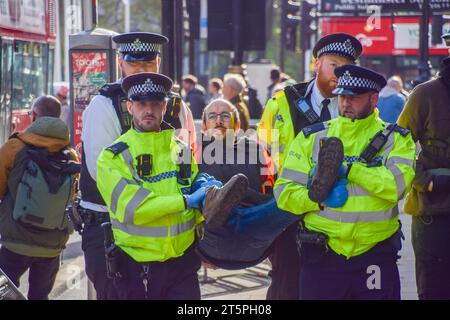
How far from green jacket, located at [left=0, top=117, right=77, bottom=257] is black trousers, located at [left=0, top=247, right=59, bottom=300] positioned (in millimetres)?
67

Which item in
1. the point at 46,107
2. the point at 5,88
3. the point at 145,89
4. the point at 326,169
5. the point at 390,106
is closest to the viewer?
Result: the point at 326,169

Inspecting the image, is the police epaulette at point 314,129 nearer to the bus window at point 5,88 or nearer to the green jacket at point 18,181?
the green jacket at point 18,181

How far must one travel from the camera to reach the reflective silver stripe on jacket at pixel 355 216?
18.0 feet

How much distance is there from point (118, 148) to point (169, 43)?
4436mm

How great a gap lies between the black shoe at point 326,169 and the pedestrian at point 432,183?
3.85ft

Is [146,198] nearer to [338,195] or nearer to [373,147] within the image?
[338,195]

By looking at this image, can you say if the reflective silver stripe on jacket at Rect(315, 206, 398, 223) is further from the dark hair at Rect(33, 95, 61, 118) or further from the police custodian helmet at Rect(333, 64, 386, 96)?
the dark hair at Rect(33, 95, 61, 118)

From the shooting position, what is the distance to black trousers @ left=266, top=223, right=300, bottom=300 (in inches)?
259

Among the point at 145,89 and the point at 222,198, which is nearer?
the point at 222,198

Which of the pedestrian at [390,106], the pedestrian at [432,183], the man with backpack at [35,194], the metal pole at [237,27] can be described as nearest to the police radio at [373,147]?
the pedestrian at [432,183]

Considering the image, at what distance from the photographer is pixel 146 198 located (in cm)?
545

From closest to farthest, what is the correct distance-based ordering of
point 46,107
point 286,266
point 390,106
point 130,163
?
point 130,163
point 286,266
point 46,107
point 390,106

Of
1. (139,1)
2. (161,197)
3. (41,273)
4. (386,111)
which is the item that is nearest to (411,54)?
(386,111)

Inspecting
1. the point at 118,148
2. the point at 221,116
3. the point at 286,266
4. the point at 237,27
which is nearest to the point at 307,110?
the point at 286,266
